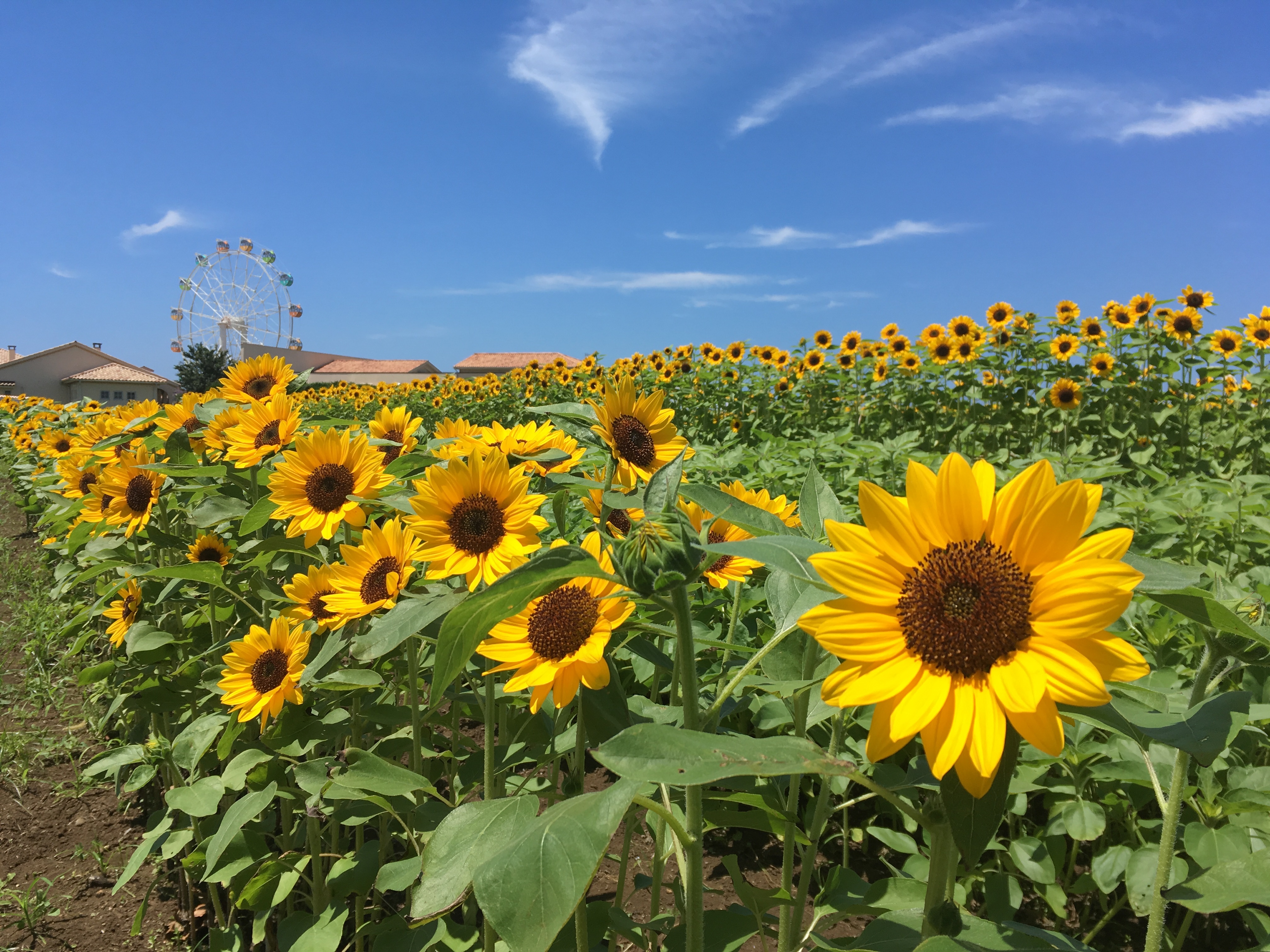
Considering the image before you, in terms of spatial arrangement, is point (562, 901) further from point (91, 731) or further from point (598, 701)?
point (91, 731)

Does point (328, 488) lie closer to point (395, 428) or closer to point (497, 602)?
point (395, 428)

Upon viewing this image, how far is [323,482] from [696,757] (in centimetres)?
142

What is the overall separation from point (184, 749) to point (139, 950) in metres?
0.71

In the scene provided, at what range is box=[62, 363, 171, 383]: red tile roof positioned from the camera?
4581 centimetres

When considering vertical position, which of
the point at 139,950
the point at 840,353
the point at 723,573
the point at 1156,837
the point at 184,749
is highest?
the point at 840,353

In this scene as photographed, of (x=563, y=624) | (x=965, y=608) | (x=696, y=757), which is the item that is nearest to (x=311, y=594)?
(x=563, y=624)

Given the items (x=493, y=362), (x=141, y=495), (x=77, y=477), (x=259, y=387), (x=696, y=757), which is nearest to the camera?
(x=696, y=757)

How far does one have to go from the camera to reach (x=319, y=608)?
1797 mm

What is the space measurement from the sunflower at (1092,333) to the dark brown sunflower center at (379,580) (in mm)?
8355

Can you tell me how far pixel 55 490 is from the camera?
3.76 metres

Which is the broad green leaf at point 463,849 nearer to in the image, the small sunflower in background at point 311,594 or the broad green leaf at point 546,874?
the broad green leaf at point 546,874

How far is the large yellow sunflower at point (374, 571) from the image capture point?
155cm

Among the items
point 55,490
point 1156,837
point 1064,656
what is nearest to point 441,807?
point 1064,656

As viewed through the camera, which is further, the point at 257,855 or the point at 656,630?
the point at 257,855
